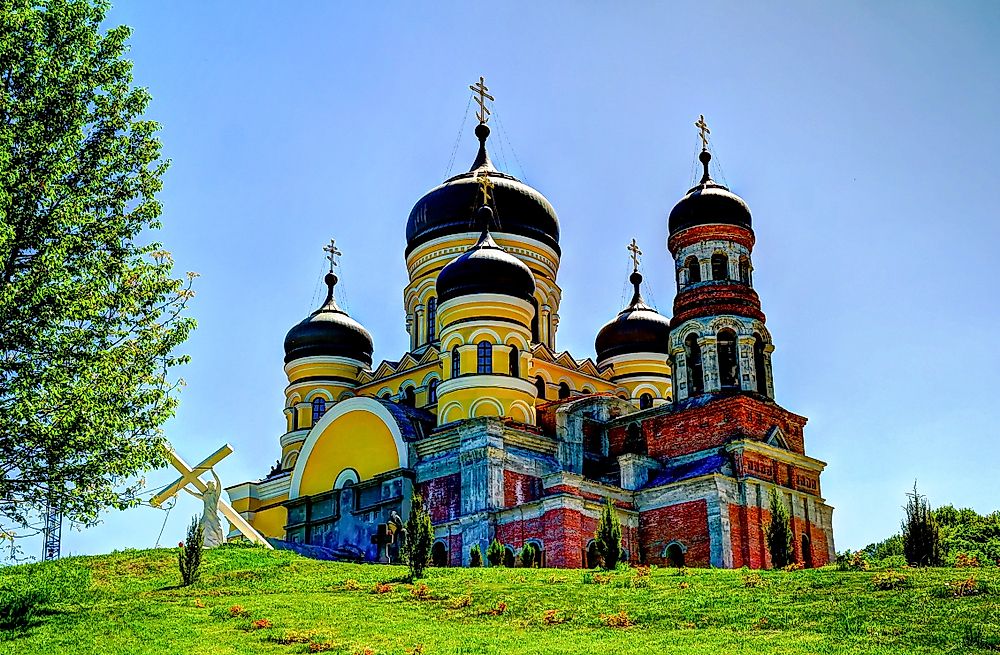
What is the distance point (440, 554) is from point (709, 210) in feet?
34.1

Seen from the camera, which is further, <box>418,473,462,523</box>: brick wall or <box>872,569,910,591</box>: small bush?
<box>418,473,462,523</box>: brick wall

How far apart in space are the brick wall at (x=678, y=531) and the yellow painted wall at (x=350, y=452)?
665cm

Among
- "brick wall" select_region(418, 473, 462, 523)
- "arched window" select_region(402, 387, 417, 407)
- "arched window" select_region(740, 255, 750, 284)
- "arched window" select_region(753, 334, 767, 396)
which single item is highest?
"arched window" select_region(740, 255, 750, 284)

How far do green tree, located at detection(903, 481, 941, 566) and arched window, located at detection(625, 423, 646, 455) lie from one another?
439 inches

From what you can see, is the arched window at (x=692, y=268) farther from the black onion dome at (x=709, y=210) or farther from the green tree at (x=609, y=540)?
the green tree at (x=609, y=540)

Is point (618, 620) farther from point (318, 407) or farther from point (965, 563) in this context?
point (318, 407)

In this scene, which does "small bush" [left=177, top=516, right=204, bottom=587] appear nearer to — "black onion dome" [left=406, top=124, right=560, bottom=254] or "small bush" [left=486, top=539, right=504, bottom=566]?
"small bush" [left=486, top=539, right=504, bottom=566]

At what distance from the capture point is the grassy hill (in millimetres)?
13281

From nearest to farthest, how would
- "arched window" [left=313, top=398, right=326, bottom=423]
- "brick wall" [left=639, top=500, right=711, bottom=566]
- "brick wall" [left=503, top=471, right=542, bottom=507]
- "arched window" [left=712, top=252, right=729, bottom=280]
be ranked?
"brick wall" [left=639, top=500, right=711, bottom=566]
"brick wall" [left=503, top=471, right=542, bottom=507]
"arched window" [left=712, top=252, right=729, bottom=280]
"arched window" [left=313, top=398, right=326, bottom=423]

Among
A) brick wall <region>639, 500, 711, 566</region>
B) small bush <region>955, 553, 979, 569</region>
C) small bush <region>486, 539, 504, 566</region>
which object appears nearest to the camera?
small bush <region>955, 553, 979, 569</region>

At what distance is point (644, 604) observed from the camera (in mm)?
15531

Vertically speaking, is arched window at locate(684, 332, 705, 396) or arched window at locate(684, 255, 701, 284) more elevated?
arched window at locate(684, 255, 701, 284)

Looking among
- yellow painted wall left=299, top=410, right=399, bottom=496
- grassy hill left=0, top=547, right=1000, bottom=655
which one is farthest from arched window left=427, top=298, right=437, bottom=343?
grassy hill left=0, top=547, right=1000, bottom=655

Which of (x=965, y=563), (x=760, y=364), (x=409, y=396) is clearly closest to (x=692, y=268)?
(x=760, y=364)
